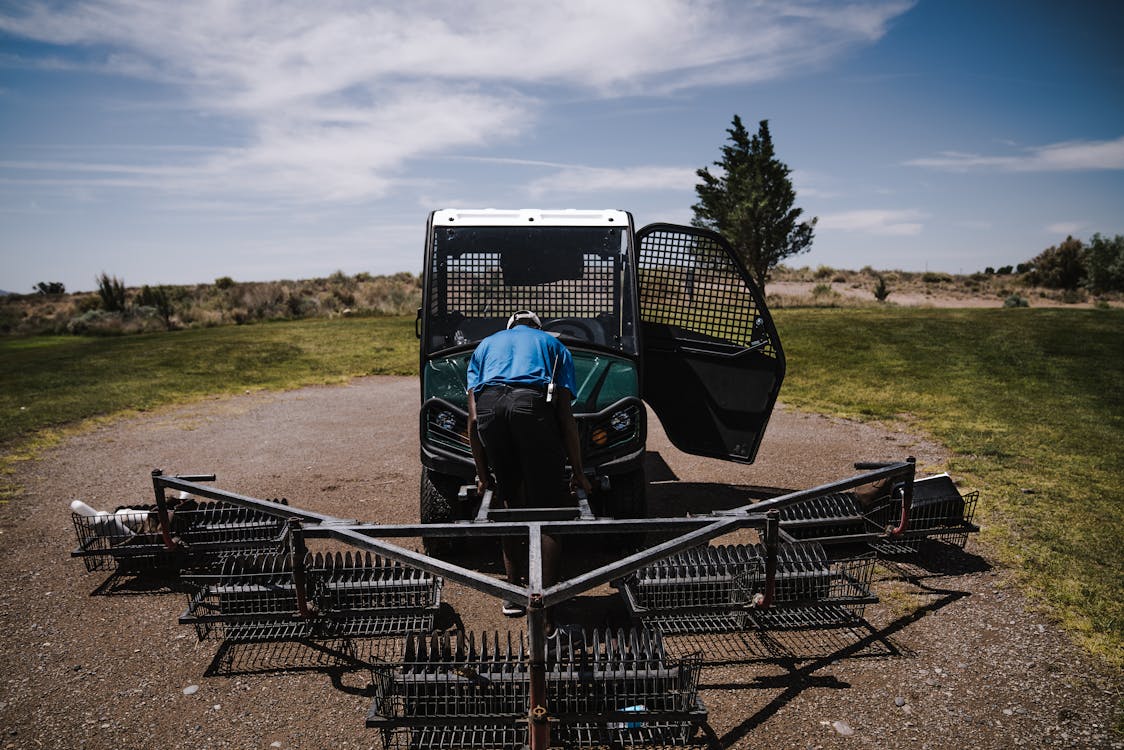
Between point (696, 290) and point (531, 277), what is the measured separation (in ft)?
5.06

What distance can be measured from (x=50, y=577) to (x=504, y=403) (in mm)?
4160

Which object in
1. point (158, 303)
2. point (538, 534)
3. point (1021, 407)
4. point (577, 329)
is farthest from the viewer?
point (158, 303)

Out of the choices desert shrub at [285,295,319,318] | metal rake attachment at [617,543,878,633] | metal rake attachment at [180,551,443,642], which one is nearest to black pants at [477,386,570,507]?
metal rake attachment at [617,543,878,633]

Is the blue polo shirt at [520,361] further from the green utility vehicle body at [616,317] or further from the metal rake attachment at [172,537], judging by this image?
the metal rake attachment at [172,537]

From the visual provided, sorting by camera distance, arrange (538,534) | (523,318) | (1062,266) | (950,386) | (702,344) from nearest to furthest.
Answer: (538,534) → (523,318) → (702,344) → (950,386) → (1062,266)

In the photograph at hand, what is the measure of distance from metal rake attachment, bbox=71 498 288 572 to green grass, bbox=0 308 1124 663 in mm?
5525

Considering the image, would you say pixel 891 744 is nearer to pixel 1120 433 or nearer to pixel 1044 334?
pixel 1120 433

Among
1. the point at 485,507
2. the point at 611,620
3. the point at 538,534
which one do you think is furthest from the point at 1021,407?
the point at 538,534

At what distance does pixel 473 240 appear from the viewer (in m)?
5.92

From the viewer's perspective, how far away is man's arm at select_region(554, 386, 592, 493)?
13.9 feet

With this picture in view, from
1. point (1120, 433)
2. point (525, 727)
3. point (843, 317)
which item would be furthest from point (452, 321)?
point (843, 317)

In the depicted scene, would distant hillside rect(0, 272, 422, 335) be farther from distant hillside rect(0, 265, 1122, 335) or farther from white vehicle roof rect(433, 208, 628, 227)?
white vehicle roof rect(433, 208, 628, 227)

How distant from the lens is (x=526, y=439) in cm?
411

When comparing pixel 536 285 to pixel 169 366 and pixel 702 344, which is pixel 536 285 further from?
pixel 169 366
